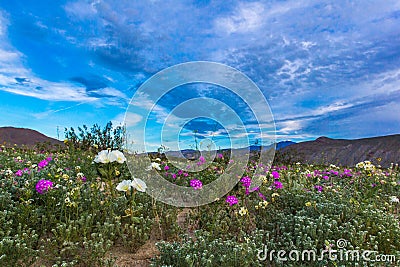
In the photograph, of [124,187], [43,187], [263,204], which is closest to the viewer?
[124,187]

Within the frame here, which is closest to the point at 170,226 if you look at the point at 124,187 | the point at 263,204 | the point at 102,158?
the point at 124,187

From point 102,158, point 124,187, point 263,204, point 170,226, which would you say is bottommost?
point 170,226

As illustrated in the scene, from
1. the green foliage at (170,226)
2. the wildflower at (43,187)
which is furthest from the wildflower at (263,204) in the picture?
the wildflower at (43,187)

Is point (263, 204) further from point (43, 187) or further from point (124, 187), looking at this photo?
point (43, 187)

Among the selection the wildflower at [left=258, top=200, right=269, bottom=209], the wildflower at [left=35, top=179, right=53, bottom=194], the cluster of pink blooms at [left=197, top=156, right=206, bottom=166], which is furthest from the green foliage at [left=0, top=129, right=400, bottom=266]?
the cluster of pink blooms at [left=197, top=156, right=206, bottom=166]

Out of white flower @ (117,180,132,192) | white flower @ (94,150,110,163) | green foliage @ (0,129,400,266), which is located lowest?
green foliage @ (0,129,400,266)

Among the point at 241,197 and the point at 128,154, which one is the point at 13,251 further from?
the point at 128,154

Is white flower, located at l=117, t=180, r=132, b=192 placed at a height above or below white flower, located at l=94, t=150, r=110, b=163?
below

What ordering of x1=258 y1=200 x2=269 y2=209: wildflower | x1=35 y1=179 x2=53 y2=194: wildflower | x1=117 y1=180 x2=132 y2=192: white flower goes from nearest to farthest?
x1=117 y1=180 x2=132 y2=192: white flower → x1=35 y1=179 x2=53 y2=194: wildflower → x1=258 y1=200 x2=269 y2=209: wildflower

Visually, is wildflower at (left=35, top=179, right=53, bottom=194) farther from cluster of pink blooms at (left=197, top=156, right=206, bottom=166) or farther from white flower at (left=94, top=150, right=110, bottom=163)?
cluster of pink blooms at (left=197, top=156, right=206, bottom=166)

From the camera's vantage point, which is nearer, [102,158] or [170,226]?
[102,158]

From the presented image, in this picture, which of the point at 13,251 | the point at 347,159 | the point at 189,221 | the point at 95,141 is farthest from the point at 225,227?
the point at 347,159

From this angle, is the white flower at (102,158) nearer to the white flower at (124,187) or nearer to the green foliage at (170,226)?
the green foliage at (170,226)

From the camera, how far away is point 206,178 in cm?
607
